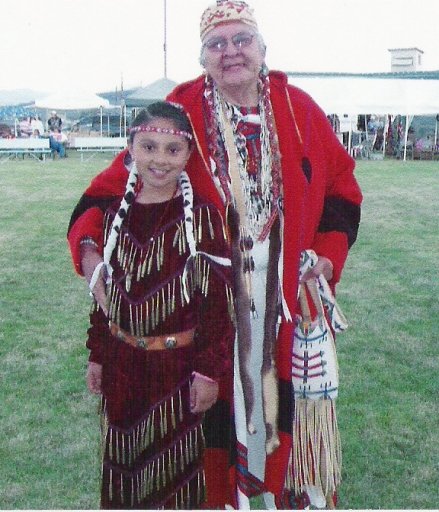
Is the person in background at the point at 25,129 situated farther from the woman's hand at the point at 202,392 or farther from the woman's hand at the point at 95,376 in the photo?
the woman's hand at the point at 202,392

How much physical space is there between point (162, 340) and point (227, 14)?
1.01 m

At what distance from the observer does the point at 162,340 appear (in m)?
1.94

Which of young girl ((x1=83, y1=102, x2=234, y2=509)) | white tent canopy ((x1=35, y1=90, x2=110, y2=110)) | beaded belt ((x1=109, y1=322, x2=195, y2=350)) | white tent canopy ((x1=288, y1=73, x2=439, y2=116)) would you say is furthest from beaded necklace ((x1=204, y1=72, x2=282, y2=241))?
white tent canopy ((x1=35, y1=90, x2=110, y2=110))

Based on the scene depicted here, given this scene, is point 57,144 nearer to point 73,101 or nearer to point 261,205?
point 73,101

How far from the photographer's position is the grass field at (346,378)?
2.81 meters

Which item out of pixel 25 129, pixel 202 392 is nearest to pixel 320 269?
pixel 202 392

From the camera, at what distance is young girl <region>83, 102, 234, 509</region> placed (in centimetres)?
192

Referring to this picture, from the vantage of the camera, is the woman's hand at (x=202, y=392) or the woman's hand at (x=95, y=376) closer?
the woman's hand at (x=202, y=392)

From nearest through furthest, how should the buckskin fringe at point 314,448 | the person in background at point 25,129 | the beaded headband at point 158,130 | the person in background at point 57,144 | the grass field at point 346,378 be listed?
the beaded headband at point 158,130
the buckskin fringe at point 314,448
the grass field at point 346,378
the person in background at point 57,144
the person in background at point 25,129

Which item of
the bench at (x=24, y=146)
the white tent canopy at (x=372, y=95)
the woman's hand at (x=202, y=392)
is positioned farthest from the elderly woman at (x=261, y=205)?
the bench at (x=24, y=146)

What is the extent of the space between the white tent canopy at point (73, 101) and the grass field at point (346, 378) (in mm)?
14256

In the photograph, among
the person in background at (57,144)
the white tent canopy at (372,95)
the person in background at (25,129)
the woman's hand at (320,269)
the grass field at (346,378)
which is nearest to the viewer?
the woman's hand at (320,269)

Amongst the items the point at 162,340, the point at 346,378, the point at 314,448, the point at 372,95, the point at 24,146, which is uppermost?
the point at 372,95

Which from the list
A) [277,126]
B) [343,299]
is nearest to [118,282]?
[277,126]
